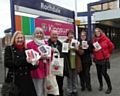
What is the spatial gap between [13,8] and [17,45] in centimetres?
124

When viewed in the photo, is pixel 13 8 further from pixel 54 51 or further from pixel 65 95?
A: pixel 65 95

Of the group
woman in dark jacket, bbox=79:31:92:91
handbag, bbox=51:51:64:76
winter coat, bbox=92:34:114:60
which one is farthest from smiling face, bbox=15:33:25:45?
winter coat, bbox=92:34:114:60

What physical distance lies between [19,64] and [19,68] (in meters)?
0.12

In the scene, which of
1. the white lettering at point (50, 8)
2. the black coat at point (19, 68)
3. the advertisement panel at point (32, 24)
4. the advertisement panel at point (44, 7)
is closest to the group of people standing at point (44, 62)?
the black coat at point (19, 68)

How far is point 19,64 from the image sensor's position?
2955 millimetres

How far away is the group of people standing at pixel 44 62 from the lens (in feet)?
9.95

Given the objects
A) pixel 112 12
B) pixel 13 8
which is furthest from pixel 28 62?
pixel 112 12

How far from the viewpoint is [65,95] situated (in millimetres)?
5203

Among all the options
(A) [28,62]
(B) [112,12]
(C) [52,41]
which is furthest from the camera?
(B) [112,12]

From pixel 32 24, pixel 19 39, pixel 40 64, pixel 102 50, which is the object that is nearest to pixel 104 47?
pixel 102 50

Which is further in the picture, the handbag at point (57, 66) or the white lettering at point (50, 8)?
the white lettering at point (50, 8)

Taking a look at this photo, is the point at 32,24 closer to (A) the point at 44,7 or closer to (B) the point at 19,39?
(A) the point at 44,7

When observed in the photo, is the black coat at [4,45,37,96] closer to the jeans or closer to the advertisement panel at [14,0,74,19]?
the advertisement panel at [14,0,74,19]

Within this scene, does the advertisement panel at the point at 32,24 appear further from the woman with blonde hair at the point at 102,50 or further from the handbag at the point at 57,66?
the woman with blonde hair at the point at 102,50
